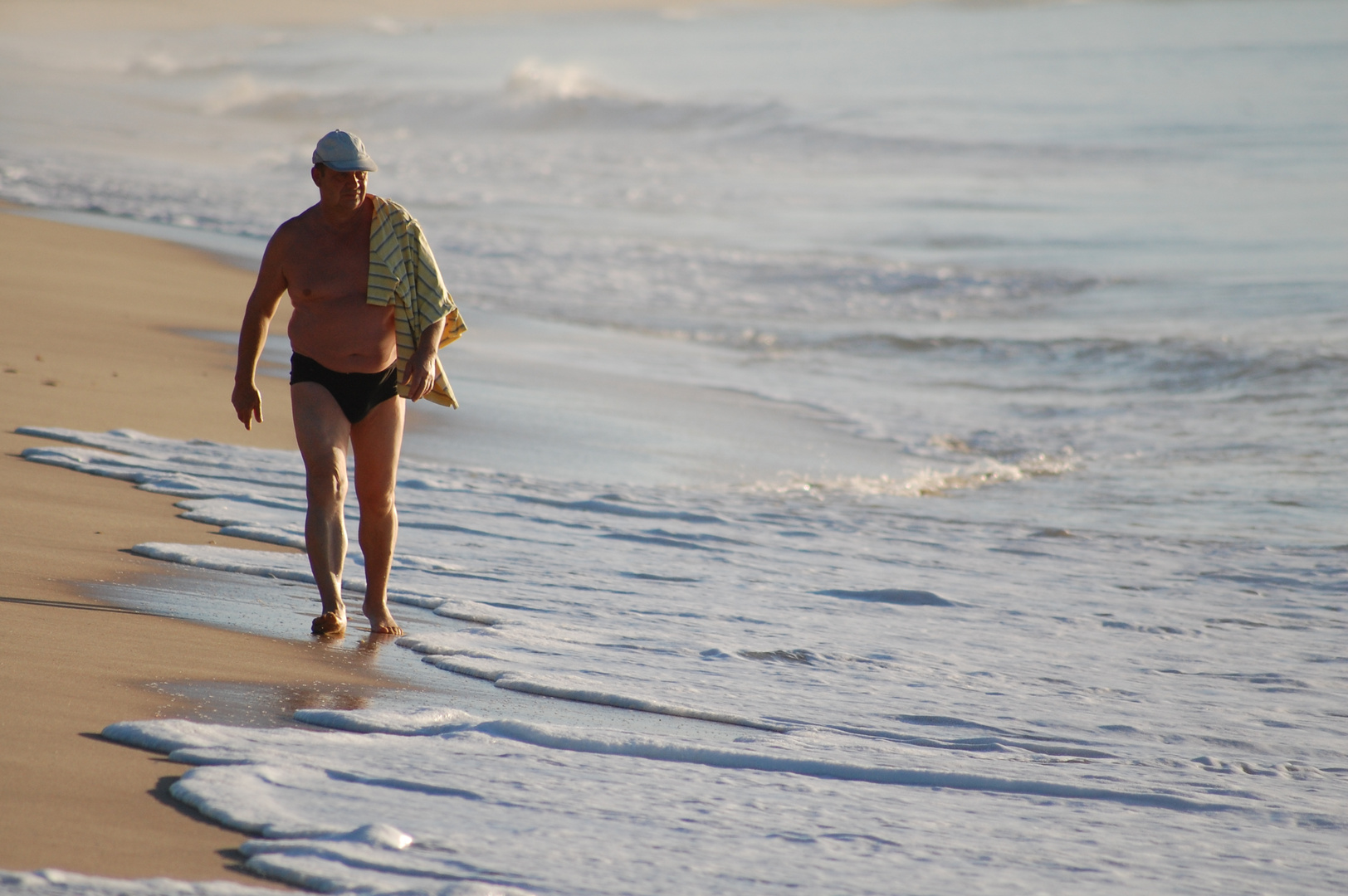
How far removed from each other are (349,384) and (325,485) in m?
0.35

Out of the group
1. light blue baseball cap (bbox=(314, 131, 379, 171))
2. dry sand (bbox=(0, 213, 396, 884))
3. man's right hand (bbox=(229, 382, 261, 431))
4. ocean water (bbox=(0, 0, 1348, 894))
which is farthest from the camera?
man's right hand (bbox=(229, 382, 261, 431))

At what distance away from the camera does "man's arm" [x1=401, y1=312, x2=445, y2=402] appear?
4.41 metres

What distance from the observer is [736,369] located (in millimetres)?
12742

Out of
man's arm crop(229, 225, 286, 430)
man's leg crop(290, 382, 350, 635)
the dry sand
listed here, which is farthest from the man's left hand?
the dry sand

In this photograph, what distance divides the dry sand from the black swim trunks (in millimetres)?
772

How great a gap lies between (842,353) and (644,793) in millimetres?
11424

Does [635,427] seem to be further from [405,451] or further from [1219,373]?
[1219,373]

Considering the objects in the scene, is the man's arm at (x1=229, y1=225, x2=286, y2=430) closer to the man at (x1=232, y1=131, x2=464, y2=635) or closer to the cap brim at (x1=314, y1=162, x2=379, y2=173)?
the man at (x1=232, y1=131, x2=464, y2=635)

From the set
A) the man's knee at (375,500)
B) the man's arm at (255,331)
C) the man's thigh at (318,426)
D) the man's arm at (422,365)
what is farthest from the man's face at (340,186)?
the man's knee at (375,500)

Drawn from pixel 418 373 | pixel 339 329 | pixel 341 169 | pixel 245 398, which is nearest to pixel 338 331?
pixel 339 329

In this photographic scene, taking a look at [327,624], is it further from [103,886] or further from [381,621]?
[103,886]

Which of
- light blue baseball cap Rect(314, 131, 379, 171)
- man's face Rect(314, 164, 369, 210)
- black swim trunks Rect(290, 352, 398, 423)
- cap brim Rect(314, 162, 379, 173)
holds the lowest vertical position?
black swim trunks Rect(290, 352, 398, 423)

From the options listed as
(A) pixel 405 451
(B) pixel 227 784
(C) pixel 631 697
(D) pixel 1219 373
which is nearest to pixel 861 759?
(C) pixel 631 697

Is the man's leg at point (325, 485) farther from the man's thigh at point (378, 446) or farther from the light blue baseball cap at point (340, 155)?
the light blue baseball cap at point (340, 155)
